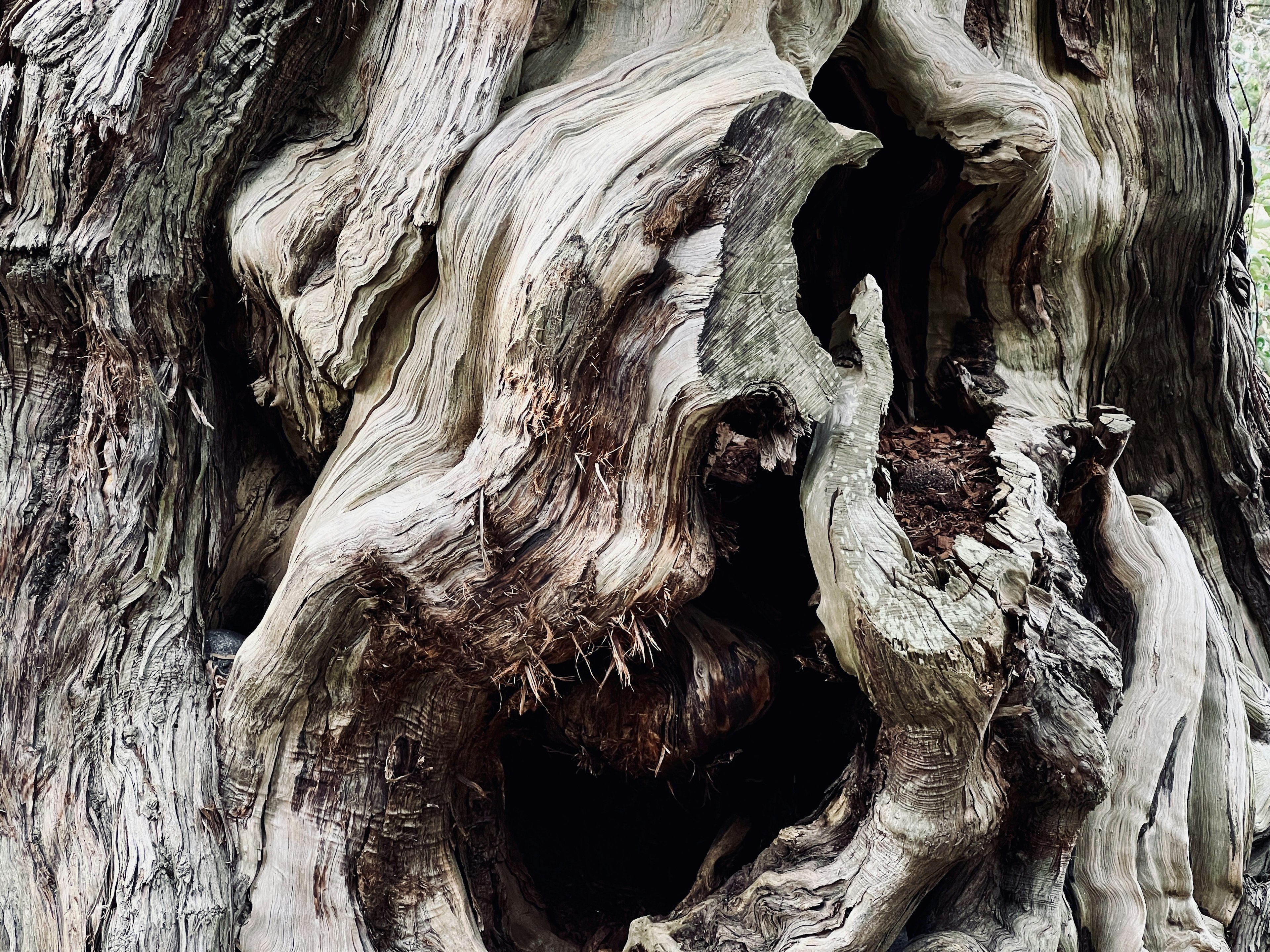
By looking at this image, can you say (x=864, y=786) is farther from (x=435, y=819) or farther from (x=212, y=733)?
(x=212, y=733)

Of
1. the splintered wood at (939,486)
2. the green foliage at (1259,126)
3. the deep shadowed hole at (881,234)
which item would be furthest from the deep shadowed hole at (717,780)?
the green foliage at (1259,126)

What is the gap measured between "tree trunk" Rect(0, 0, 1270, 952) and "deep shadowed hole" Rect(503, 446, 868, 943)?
0.03ft

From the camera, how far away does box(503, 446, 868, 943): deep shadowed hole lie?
76.4 inches

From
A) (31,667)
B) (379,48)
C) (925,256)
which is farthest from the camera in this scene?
(925,256)

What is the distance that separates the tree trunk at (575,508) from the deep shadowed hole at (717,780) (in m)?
0.01

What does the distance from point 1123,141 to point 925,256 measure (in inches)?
23.1

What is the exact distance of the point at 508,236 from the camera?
1.65 metres

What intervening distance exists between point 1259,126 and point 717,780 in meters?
7.12

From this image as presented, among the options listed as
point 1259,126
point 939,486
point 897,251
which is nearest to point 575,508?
point 939,486

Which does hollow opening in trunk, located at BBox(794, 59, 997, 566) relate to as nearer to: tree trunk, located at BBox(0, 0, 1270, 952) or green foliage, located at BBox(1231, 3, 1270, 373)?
tree trunk, located at BBox(0, 0, 1270, 952)

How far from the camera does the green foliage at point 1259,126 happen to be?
4547mm

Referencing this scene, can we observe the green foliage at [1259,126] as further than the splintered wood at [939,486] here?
Yes

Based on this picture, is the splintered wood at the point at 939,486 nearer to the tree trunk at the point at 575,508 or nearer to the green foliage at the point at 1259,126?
the tree trunk at the point at 575,508

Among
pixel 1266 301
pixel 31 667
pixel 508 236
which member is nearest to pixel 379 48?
pixel 508 236
